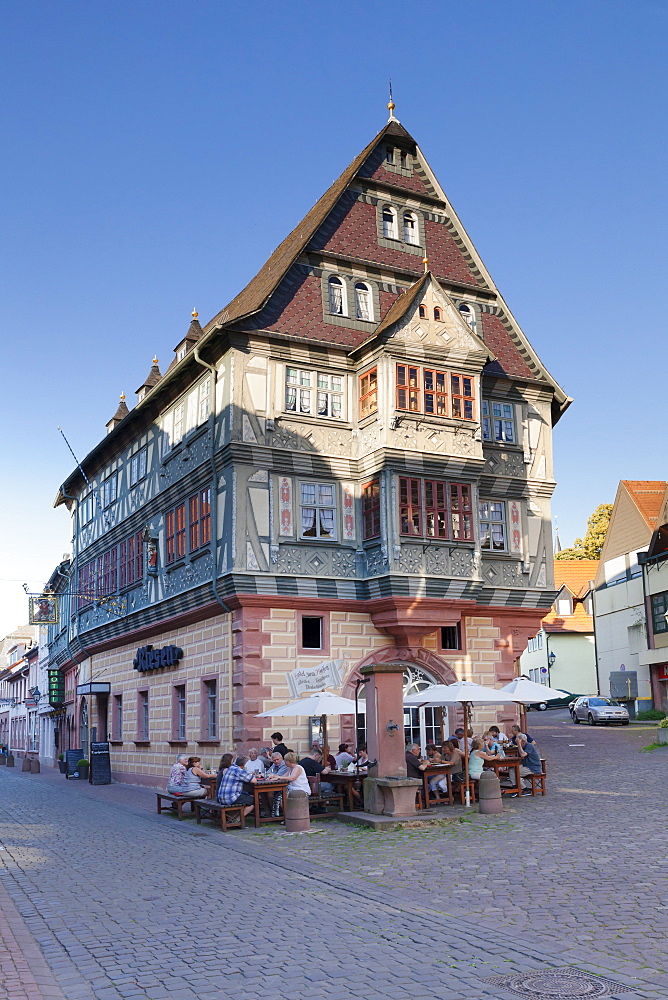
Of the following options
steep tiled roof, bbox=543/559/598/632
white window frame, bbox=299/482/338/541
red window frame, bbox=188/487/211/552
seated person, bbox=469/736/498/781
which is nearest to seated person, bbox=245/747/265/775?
seated person, bbox=469/736/498/781

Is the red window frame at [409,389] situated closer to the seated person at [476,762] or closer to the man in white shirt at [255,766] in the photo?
the seated person at [476,762]

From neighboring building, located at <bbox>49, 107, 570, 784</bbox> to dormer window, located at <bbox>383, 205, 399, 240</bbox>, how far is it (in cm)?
4

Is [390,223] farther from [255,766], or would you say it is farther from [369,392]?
[255,766]

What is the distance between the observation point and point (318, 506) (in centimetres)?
2678

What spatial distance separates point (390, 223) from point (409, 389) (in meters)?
6.33

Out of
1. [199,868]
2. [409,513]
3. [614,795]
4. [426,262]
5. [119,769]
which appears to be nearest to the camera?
[199,868]

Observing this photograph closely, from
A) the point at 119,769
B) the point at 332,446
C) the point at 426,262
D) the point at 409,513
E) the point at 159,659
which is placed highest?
the point at 426,262

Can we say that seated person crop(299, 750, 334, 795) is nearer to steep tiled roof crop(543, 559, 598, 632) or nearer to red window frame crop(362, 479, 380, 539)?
red window frame crop(362, 479, 380, 539)

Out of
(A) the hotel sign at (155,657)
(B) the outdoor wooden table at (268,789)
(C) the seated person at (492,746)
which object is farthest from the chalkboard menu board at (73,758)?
(B) the outdoor wooden table at (268,789)

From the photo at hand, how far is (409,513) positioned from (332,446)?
2.84 meters

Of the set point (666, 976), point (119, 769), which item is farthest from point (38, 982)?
Answer: point (119, 769)

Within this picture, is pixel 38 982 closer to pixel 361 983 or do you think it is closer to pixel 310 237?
pixel 361 983

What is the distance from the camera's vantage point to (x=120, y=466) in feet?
120

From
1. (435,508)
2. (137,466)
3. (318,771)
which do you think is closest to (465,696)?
(318,771)
